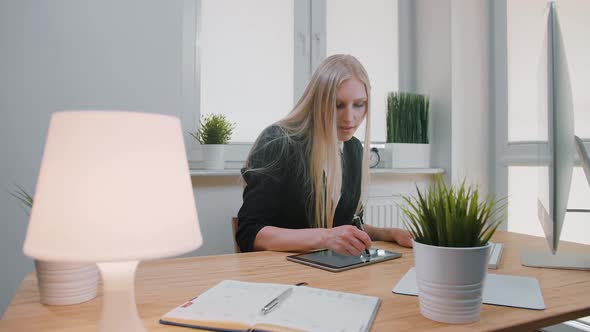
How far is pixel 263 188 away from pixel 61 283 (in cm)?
76

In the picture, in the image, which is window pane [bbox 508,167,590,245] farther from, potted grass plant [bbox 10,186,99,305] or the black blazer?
potted grass plant [bbox 10,186,99,305]

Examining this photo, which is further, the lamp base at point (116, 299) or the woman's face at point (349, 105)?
the woman's face at point (349, 105)

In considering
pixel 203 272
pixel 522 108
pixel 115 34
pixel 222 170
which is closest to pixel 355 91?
pixel 222 170

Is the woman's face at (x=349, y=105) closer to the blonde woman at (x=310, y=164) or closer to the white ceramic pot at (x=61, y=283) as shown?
the blonde woman at (x=310, y=164)

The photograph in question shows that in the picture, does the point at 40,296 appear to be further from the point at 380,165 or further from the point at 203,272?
the point at 380,165

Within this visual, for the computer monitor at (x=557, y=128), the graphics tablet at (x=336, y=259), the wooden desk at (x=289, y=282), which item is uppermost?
the computer monitor at (x=557, y=128)

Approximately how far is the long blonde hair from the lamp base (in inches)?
40.4

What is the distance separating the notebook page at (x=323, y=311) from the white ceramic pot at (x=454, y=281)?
0.34ft

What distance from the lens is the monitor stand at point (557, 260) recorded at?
94 cm

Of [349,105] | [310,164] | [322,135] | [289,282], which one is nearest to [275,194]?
[310,164]

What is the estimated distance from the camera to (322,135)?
5.01ft

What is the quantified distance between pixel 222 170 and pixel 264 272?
118 cm

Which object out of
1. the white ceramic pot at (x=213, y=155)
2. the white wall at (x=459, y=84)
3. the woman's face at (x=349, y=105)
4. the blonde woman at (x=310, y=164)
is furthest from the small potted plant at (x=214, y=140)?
the white wall at (x=459, y=84)

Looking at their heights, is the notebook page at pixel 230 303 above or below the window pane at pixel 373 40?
below
